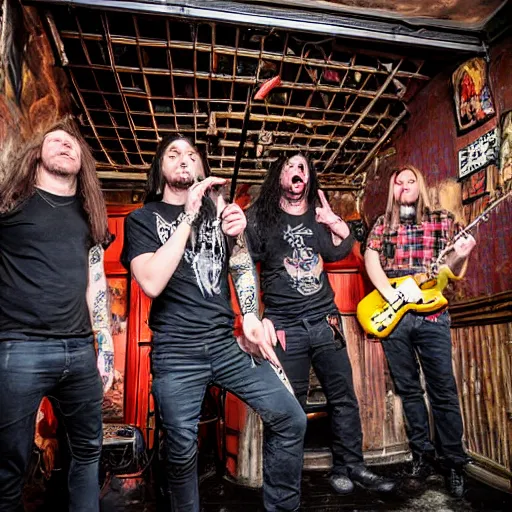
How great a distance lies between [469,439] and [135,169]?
4774mm

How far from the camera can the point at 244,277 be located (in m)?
2.52

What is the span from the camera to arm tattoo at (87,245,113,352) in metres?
2.42

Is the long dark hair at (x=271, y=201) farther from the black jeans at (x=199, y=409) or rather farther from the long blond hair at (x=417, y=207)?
the black jeans at (x=199, y=409)

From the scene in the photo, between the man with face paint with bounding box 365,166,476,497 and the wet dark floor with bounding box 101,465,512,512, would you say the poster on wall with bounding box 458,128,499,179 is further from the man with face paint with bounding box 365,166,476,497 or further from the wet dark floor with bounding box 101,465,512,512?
the wet dark floor with bounding box 101,465,512,512

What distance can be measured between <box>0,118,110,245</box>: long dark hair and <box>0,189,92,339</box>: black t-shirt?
2.4 inches

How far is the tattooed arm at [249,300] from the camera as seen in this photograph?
7.55 ft

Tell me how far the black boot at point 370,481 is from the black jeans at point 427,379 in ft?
1.65

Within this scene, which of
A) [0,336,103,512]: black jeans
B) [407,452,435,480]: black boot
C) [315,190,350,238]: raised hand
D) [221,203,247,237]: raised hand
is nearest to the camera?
[0,336,103,512]: black jeans

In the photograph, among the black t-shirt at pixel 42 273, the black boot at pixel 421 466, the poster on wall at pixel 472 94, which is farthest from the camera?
the poster on wall at pixel 472 94

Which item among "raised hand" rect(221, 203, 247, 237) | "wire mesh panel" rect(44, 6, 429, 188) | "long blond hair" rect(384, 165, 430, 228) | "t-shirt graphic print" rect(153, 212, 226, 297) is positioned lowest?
"t-shirt graphic print" rect(153, 212, 226, 297)

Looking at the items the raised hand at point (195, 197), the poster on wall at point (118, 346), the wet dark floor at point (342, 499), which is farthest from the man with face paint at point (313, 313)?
the poster on wall at point (118, 346)

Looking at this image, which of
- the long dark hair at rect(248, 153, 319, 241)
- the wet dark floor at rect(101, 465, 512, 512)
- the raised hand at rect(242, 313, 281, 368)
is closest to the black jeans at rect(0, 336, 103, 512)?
the raised hand at rect(242, 313, 281, 368)

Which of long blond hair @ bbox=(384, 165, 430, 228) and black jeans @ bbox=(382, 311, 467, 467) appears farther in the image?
long blond hair @ bbox=(384, 165, 430, 228)

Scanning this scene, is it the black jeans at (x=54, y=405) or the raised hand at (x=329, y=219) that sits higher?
the raised hand at (x=329, y=219)
